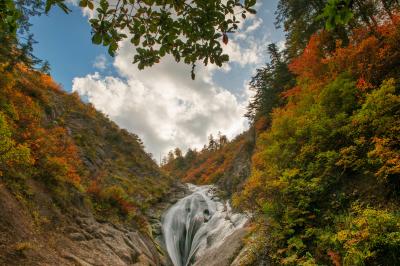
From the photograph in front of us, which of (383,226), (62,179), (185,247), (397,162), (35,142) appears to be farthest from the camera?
(185,247)

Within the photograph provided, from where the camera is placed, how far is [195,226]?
2538 cm

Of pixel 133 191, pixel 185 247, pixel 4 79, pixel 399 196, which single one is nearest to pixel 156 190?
pixel 133 191

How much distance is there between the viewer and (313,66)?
1622 centimetres

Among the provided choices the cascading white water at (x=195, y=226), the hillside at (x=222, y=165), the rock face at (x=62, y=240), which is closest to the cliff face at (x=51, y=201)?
the rock face at (x=62, y=240)

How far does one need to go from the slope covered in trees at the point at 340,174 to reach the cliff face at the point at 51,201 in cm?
677

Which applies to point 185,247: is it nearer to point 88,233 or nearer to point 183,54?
point 88,233

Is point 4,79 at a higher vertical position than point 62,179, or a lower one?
higher

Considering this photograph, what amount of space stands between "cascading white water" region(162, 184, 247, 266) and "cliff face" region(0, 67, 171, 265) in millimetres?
2229

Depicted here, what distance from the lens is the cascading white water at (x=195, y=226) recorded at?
2059cm

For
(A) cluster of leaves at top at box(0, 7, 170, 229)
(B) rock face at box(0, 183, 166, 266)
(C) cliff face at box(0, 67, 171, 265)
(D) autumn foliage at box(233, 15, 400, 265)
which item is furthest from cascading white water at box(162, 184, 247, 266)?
(D) autumn foliage at box(233, 15, 400, 265)

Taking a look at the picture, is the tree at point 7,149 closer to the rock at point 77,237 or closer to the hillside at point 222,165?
the rock at point 77,237

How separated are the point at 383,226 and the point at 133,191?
78.0 feet

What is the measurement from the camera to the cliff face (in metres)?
9.83

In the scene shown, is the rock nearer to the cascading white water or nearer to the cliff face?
the cliff face
